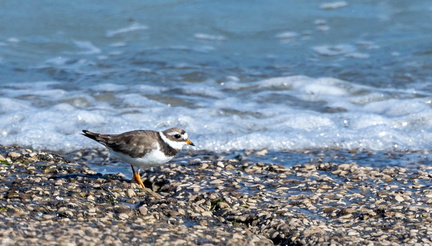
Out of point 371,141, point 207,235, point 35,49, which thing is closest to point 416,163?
point 371,141

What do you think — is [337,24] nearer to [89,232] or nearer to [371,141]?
[371,141]

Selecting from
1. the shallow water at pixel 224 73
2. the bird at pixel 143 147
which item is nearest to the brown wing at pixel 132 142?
the bird at pixel 143 147

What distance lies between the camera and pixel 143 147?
6984 mm

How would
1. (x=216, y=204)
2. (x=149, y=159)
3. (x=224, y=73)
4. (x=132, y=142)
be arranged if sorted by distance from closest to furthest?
(x=216, y=204), (x=149, y=159), (x=132, y=142), (x=224, y=73)

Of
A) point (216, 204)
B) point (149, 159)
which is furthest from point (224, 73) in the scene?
point (216, 204)

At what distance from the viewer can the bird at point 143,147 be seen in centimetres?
696

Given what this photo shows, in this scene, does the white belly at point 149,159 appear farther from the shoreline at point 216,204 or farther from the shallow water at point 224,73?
the shallow water at point 224,73

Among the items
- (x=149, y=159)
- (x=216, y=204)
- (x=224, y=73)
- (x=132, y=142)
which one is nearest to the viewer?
(x=216, y=204)

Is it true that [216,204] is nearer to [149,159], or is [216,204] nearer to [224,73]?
[149,159]

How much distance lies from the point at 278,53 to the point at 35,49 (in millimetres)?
5564

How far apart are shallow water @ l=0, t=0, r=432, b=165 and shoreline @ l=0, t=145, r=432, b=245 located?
1.65 metres

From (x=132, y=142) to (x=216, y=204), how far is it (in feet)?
3.95

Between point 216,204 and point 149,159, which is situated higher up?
point 149,159

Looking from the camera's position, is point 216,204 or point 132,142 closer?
point 216,204
